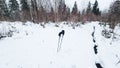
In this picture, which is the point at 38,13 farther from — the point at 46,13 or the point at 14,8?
the point at 14,8

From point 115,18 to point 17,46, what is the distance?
9337mm

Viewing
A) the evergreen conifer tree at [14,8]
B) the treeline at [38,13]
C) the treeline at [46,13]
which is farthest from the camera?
the evergreen conifer tree at [14,8]

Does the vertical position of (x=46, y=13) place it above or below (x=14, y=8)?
below

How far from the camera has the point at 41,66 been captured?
134 inches

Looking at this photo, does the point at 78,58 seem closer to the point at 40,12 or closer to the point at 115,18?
the point at 115,18

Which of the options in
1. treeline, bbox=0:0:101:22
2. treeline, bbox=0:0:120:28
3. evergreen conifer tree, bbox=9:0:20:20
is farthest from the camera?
evergreen conifer tree, bbox=9:0:20:20

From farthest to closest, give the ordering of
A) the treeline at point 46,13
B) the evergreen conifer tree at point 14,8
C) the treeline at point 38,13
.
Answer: the evergreen conifer tree at point 14,8 < the treeline at point 38,13 < the treeline at point 46,13

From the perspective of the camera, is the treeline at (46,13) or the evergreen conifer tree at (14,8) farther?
the evergreen conifer tree at (14,8)

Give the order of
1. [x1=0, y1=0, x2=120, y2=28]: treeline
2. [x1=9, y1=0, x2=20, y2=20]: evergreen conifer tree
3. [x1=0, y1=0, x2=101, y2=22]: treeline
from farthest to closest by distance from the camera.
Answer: [x1=9, y1=0, x2=20, y2=20]: evergreen conifer tree < [x1=0, y1=0, x2=101, y2=22]: treeline < [x1=0, y1=0, x2=120, y2=28]: treeline

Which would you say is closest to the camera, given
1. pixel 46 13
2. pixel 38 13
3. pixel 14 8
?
pixel 38 13

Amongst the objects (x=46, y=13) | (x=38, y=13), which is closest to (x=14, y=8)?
(x=46, y=13)

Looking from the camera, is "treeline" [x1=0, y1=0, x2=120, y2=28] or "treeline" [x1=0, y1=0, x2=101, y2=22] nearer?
"treeline" [x1=0, y1=0, x2=120, y2=28]

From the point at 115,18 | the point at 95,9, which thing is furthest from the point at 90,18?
the point at 115,18

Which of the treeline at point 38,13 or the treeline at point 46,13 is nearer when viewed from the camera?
the treeline at point 46,13
